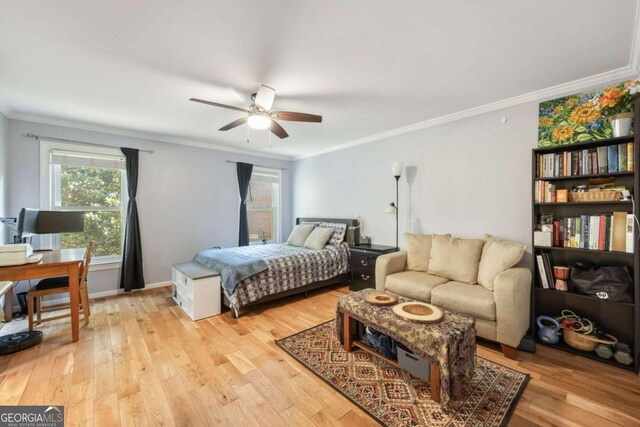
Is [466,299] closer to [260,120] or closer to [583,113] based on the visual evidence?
[583,113]

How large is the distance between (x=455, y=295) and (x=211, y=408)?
2.17 m

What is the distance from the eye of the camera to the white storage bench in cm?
309

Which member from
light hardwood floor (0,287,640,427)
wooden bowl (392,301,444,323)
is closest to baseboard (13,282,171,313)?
light hardwood floor (0,287,640,427)

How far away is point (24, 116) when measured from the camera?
3334mm

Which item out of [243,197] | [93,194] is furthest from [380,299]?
[93,194]

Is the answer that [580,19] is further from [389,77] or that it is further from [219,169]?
[219,169]

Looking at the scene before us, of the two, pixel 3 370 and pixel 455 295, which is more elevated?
pixel 455 295

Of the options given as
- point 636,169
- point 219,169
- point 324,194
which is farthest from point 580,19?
point 219,169

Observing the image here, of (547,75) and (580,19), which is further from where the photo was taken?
(547,75)

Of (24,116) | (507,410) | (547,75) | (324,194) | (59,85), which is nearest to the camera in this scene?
(507,410)

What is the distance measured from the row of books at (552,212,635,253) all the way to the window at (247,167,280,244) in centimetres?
449

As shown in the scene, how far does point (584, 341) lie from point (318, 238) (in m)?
3.20

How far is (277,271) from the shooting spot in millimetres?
3441

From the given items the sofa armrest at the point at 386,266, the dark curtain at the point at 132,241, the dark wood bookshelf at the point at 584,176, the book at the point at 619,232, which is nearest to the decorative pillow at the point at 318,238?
the sofa armrest at the point at 386,266
